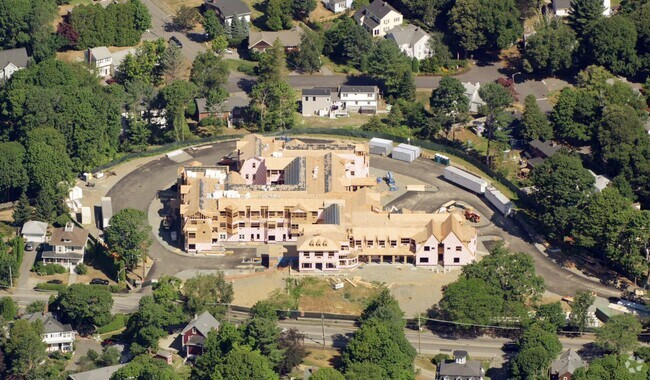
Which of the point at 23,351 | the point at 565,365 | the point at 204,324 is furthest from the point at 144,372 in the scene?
the point at 565,365

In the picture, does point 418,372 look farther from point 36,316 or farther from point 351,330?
point 36,316

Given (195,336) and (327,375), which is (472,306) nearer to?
(327,375)

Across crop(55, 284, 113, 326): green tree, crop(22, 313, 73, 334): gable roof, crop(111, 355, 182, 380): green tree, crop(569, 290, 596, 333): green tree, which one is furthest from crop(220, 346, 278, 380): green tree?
crop(569, 290, 596, 333): green tree

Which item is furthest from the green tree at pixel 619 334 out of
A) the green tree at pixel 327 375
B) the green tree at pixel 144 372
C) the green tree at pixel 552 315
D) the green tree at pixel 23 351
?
the green tree at pixel 23 351

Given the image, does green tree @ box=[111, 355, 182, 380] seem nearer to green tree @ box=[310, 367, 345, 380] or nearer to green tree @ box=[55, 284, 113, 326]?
green tree @ box=[55, 284, 113, 326]

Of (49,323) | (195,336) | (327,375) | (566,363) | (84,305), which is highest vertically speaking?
(84,305)

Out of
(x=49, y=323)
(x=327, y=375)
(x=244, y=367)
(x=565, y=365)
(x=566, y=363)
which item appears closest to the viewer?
(x=327, y=375)

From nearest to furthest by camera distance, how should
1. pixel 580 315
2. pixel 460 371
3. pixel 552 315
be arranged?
pixel 460 371
pixel 552 315
pixel 580 315

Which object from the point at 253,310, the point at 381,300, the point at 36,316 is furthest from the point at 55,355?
the point at 381,300
